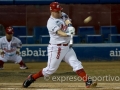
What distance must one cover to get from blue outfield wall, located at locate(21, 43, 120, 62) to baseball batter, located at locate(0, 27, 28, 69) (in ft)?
6.25

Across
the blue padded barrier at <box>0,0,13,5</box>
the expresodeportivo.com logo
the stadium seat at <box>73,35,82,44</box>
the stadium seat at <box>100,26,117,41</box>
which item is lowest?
the expresodeportivo.com logo

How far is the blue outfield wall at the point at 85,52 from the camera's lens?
52.5ft

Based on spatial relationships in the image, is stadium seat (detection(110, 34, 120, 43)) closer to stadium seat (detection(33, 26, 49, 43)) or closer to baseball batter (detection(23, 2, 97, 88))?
stadium seat (detection(33, 26, 49, 43))

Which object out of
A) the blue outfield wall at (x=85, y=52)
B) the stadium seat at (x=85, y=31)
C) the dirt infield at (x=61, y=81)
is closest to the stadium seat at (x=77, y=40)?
the stadium seat at (x=85, y=31)

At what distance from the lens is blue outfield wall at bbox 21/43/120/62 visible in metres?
16.0

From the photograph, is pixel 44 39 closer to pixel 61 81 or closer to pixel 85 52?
pixel 85 52

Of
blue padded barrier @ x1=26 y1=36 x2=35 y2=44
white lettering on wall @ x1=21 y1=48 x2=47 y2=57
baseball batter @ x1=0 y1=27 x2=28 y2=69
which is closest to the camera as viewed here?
baseball batter @ x1=0 y1=27 x2=28 y2=69

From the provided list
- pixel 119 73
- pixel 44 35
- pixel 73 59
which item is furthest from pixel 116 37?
pixel 73 59

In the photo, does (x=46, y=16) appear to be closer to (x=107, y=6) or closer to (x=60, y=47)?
(x=107, y=6)

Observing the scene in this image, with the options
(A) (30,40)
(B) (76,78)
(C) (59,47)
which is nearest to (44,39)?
(A) (30,40)

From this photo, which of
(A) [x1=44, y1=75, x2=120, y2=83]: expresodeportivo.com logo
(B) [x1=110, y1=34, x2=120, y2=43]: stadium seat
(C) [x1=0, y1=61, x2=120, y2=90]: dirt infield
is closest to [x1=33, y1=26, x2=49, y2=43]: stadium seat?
(B) [x1=110, y1=34, x2=120, y2=43]: stadium seat

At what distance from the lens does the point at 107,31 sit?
1655cm

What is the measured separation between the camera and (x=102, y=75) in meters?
11.6

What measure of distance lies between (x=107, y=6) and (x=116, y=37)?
1179mm
